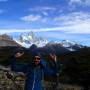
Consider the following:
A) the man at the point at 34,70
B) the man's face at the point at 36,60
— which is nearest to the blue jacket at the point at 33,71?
the man at the point at 34,70

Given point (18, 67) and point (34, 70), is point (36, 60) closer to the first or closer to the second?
point (34, 70)

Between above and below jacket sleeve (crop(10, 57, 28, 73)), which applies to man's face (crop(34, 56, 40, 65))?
above

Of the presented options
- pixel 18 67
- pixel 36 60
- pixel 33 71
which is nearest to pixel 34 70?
pixel 33 71

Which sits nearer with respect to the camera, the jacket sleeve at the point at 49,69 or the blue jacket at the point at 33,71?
the blue jacket at the point at 33,71

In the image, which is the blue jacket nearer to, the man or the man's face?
the man

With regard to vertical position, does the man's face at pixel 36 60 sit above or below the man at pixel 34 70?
above

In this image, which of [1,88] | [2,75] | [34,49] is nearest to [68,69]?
[2,75]

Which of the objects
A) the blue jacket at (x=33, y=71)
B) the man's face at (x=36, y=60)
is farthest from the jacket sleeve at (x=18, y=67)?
the man's face at (x=36, y=60)

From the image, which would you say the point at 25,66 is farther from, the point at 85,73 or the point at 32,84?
the point at 85,73

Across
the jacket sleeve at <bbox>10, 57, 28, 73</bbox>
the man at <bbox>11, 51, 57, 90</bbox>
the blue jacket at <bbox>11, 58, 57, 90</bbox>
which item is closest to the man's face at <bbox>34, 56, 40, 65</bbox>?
the man at <bbox>11, 51, 57, 90</bbox>

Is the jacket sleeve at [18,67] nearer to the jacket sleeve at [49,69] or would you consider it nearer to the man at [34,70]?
the man at [34,70]

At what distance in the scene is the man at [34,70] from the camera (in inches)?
342

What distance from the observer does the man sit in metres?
8.70

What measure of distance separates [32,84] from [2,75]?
21.9 m
